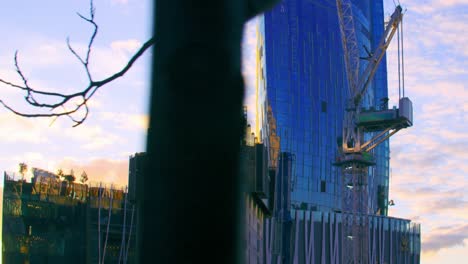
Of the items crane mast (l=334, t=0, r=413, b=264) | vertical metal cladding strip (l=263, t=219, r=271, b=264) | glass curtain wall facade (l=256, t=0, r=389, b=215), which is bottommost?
vertical metal cladding strip (l=263, t=219, r=271, b=264)

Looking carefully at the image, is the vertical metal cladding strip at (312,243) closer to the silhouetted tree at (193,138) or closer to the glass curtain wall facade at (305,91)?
the glass curtain wall facade at (305,91)

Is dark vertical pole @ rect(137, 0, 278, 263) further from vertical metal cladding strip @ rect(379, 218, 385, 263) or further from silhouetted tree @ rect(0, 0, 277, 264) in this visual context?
vertical metal cladding strip @ rect(379, 218, 385, 263)

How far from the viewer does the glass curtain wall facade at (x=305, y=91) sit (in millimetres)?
142750

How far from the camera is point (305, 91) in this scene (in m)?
146

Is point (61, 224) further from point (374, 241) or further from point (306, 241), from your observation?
point (374, 241)

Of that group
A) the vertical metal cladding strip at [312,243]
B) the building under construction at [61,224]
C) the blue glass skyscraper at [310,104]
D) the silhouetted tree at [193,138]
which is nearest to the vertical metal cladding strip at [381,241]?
the blue glass skyscraper at [310,104]

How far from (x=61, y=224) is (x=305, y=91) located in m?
71.9

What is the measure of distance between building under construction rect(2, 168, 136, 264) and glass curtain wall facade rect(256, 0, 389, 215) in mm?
51581

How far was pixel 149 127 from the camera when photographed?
3.99m

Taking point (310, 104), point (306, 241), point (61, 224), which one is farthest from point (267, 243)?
point (310, 104)

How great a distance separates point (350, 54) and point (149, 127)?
100 meters

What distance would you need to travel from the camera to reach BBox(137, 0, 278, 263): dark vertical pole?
391 centimetres

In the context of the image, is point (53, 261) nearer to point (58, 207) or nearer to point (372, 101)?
point (58, 207)

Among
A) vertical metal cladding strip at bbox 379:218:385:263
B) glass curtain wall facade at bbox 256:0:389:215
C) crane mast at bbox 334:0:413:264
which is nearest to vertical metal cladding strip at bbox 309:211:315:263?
glass curtain wall facade at bbox 256:0:389:215
